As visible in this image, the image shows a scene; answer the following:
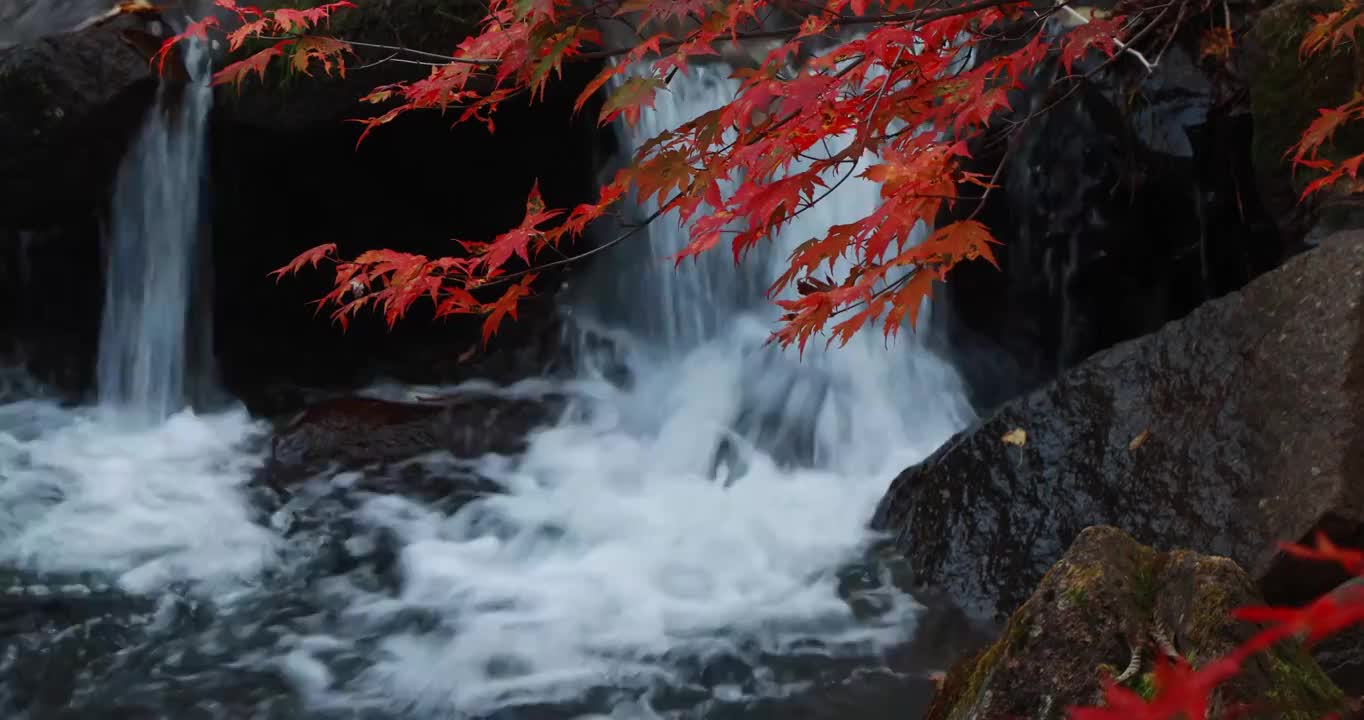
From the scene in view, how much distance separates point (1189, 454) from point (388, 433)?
4436 mm

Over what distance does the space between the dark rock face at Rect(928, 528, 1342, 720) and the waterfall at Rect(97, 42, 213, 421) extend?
6426 mm

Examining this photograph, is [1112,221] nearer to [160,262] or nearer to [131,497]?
[131,497]

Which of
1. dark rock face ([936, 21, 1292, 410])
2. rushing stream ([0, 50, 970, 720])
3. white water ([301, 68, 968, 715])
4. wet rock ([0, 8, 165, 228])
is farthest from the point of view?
wet rock ([0, 8, 165, 228])

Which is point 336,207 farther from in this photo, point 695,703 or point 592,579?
point 695,703

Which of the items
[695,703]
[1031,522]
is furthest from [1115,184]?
[695,703]

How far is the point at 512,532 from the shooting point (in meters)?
5.52

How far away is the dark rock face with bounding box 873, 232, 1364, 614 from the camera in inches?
146

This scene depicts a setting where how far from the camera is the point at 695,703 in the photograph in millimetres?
4035

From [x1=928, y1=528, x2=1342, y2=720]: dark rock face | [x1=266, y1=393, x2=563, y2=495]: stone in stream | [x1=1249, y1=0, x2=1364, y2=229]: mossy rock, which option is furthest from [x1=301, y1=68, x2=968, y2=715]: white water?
[x1=1249, y1=0, x2=1364, y2=229]: mossy rock

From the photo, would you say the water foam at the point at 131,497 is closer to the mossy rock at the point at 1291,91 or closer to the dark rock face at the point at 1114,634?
the dark rock face at the point at 1114,634

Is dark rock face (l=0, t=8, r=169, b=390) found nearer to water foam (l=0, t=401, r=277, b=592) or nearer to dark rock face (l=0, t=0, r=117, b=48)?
dark rock face (l=0, t=0, r=117, b=48)

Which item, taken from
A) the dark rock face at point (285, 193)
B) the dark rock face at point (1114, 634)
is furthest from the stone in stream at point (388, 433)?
the dark rock face at point (1114, 634)

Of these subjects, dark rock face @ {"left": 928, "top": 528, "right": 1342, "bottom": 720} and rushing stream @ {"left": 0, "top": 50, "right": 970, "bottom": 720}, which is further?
rushing stream @ {"left": 0, "top": 50, "right": 970, "bottom": 720}

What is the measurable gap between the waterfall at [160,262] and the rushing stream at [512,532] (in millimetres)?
18
